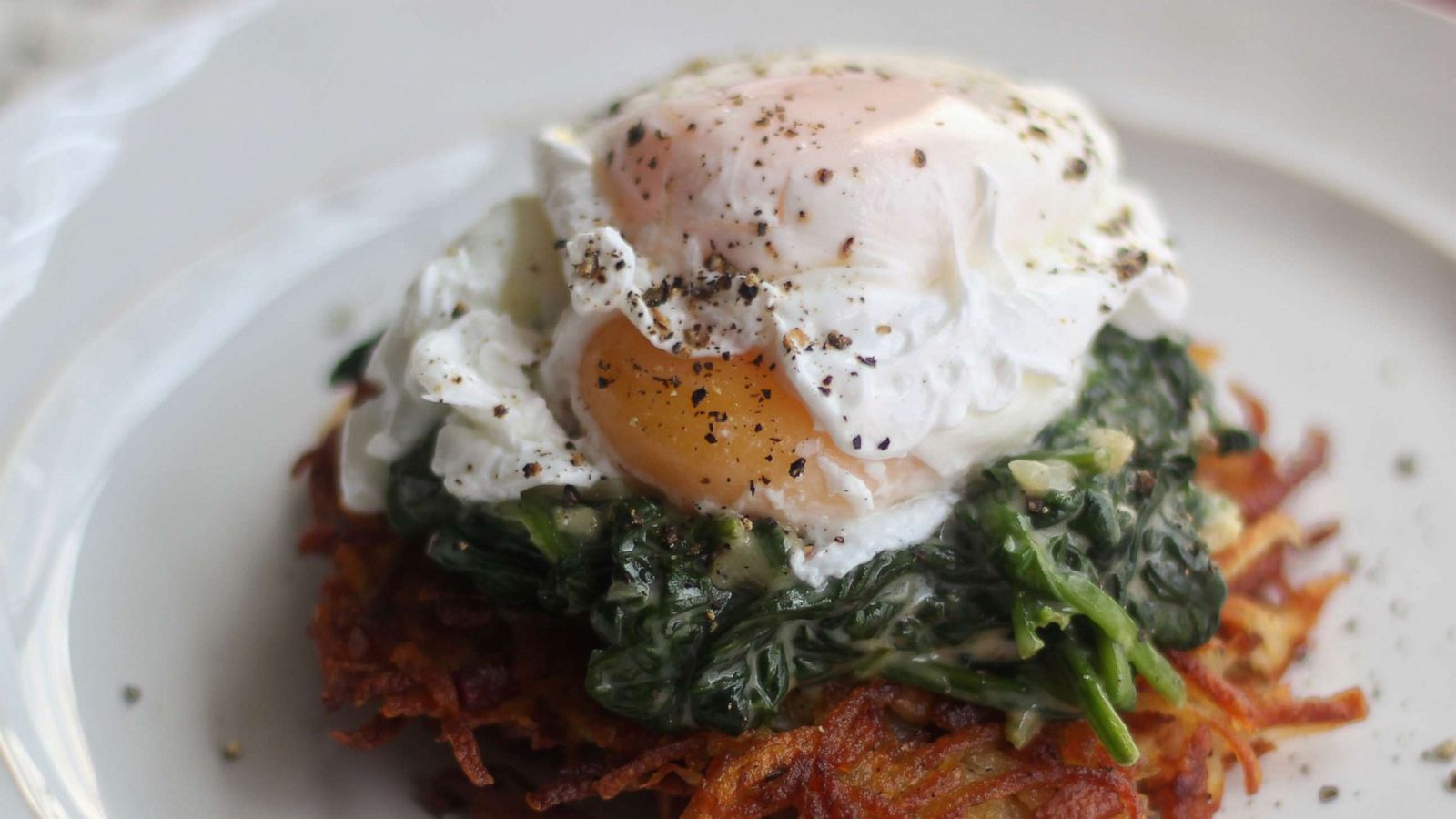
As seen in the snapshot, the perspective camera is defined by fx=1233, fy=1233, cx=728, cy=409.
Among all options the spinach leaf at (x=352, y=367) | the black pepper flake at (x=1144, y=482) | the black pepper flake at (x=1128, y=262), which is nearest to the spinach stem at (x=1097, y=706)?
the black pepper flake at (x=1144, y=482)

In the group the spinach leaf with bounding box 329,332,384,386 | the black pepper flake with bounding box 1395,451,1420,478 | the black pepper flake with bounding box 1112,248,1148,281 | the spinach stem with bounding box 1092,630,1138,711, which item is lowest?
the black pepper flake with bounding box 1395,451,1420,478

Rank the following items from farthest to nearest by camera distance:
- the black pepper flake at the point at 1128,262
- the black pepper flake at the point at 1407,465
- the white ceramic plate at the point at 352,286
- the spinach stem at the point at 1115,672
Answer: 1. the black pepper flake at the point at 1407,465
2. the white ceramic plate at the point at 352,286
3. the black pepper flake at the point at 1128,262
4. the spinach stem at the point at 1115,672

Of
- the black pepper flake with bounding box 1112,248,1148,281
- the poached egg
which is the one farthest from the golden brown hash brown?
the black pepper flake with bounding box 1112,248,1148,281

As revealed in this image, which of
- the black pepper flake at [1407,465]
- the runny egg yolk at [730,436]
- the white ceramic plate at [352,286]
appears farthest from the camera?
the black pepper flake at [1407,465]

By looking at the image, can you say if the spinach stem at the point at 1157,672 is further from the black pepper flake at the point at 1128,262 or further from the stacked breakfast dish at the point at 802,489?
the black pepper flake at the point at 1128,262

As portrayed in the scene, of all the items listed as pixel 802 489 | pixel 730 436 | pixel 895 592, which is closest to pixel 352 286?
pixel 730 436

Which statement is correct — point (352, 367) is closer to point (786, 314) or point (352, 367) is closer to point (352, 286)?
point (352, 286)

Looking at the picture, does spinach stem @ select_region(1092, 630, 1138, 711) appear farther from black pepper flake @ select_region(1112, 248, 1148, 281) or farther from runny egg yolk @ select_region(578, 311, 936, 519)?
black pepper flake @ select_region(1112, 248, 1148, 281)
